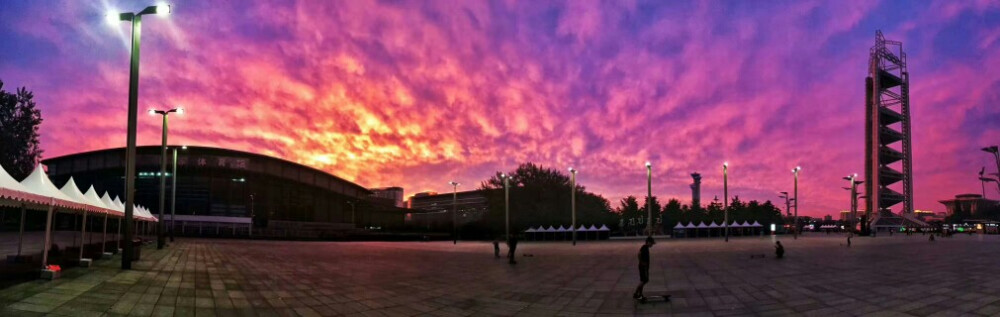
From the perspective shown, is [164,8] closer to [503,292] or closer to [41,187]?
[41,187]

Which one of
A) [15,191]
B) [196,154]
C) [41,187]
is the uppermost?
[196,154]

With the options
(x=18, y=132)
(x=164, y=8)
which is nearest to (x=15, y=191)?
(x=164, y=8)

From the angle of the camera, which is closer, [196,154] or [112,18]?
[112,18]

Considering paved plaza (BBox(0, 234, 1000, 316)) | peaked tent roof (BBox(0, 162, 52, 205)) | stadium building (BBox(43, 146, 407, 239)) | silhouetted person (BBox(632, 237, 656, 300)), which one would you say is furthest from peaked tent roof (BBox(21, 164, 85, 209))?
stadium building (BBox(43, 146, 407, 239))

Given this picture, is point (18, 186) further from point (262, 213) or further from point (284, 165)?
point (284, 165)

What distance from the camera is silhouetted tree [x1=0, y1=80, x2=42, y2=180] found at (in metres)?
63.7

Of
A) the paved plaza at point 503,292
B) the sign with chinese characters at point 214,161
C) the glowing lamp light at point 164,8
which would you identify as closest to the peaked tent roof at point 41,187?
the paved plaza at point 503,292

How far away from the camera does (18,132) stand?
66500 mm

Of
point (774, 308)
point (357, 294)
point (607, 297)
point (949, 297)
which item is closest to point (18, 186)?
point (357, 294)

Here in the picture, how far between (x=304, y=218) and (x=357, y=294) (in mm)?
108901

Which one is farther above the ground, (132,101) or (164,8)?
(164,8)

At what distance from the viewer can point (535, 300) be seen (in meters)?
13.5

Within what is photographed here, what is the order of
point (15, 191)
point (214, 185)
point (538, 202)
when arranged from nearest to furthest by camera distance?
point (15, 191) < point (538, 202) < point (214, 185)

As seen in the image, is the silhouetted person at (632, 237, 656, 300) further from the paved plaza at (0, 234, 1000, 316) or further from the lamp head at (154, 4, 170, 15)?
the lamp head at (154, 4, 170, 15)
